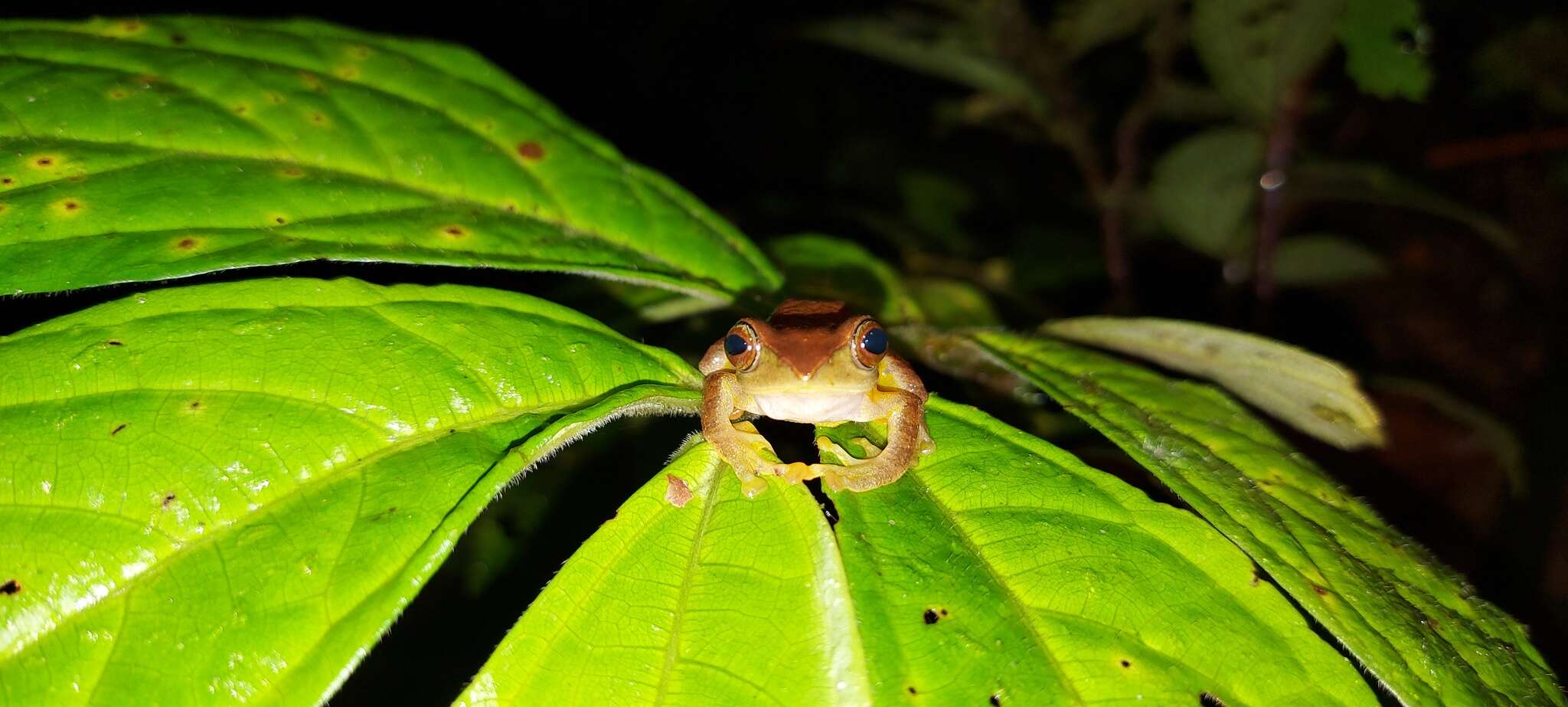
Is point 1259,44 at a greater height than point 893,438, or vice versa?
point 1259,44

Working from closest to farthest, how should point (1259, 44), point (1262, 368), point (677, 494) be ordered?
1. point (677, 494)
2. point (1262, 368)
3. point (1259, 44)

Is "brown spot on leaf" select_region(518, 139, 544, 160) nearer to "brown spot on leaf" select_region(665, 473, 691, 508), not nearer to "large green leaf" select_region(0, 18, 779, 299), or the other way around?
"large green leaf" select_region(0, 18, 779, 299)

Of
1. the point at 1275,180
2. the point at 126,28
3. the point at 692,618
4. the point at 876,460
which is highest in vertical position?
the point at 126,28

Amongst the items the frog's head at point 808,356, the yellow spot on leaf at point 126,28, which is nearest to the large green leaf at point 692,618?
the frog's head at point 808,356

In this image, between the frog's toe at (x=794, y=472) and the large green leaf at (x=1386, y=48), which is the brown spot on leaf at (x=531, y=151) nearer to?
the frog's toe at (x=794, y=472)

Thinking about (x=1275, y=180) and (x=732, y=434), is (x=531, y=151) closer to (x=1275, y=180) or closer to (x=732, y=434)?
(x=732, y=434)

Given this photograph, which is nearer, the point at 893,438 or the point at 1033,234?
the point at 893,438

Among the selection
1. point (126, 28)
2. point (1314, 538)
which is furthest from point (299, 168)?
point (1314, 538)
